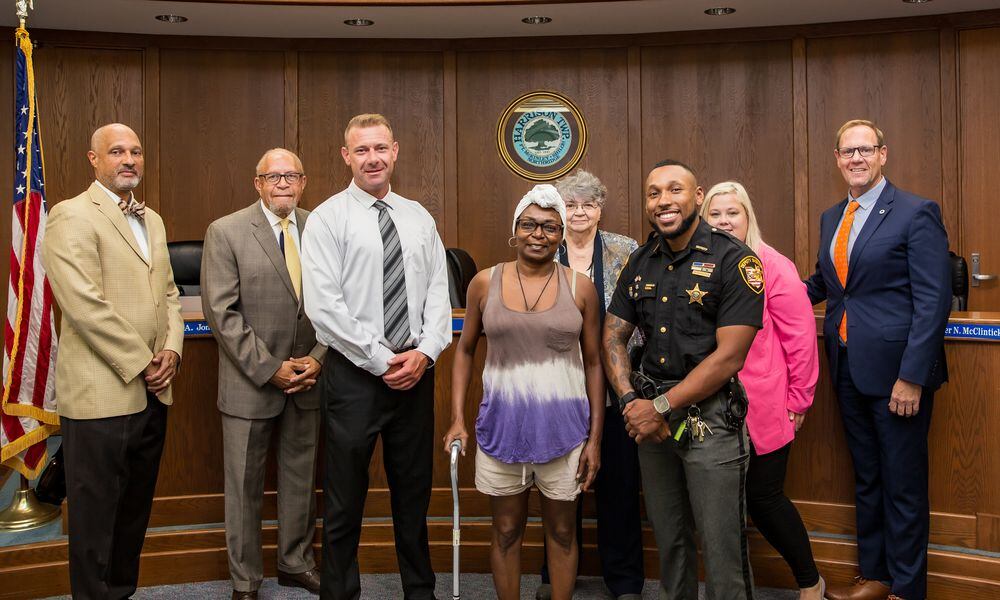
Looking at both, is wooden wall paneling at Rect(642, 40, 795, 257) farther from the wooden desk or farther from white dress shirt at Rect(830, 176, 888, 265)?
white dress shirt at Rect(830, 176, 888, 265)

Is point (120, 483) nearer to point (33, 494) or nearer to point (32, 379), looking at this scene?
point (32, 379)

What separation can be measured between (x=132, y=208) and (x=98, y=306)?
0.42 m

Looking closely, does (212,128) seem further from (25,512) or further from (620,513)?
(620,513)

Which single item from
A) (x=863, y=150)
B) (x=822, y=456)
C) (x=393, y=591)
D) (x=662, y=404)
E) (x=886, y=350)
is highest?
(x=863, y=150)

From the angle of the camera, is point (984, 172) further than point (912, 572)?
Yes

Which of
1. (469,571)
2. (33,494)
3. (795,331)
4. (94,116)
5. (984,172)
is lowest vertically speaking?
(469,571)

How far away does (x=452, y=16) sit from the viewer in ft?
16.8

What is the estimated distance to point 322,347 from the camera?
344 centimetres

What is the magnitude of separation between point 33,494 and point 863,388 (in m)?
3.61

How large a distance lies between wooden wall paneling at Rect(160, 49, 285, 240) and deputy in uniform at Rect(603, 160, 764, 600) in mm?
4000

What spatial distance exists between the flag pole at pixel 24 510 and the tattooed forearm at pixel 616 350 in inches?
106

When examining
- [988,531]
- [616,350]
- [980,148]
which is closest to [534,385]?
[616,350]

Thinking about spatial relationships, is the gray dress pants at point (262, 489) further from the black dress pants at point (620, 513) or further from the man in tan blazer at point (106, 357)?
the black dress pants at point (620, 513)

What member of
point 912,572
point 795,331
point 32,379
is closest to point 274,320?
point 32,379
